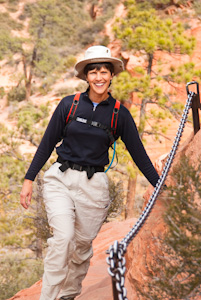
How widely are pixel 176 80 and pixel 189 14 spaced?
1410 centimetres

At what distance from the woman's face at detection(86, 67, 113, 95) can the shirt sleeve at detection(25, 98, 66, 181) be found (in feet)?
0.80

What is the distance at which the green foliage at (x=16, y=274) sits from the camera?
778cm

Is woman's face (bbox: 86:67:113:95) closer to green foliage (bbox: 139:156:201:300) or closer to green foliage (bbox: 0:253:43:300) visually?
green foliage (bbox: 139:156:201:300)

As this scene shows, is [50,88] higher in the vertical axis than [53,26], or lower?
lower

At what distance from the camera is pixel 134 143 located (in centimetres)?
285

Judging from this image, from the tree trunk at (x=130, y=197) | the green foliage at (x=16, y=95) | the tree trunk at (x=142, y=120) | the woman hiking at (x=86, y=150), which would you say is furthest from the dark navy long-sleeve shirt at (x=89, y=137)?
the green foliage at (x=16, y=95)

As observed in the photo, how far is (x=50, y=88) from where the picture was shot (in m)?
26.0

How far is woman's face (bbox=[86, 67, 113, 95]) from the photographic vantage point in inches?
109

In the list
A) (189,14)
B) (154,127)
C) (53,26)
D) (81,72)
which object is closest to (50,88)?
(53,26)

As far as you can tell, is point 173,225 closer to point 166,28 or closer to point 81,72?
point 81,72

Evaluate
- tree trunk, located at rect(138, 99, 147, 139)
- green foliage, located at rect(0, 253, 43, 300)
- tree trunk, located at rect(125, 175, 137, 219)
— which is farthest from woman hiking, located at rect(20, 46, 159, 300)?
tree trunk, located at rect(138, 99, 147, 139)

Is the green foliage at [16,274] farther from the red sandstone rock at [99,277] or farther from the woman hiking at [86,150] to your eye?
the woman hiking at [86,150]

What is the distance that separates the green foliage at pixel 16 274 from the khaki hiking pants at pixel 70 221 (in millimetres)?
5022

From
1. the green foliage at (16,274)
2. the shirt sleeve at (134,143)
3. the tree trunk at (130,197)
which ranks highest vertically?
the shirt sleeve at (134,143)
